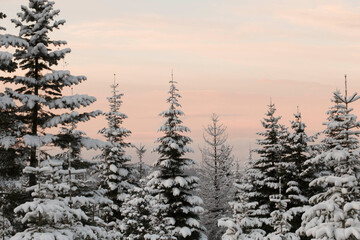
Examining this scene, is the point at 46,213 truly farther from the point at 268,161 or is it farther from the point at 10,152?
the point at 268,161

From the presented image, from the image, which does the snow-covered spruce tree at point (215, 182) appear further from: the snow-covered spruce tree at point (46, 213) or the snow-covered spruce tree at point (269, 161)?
the snow-covered spruce tree at point (46, 213)

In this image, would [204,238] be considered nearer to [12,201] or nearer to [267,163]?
[267,163]

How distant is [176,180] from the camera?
2772cm

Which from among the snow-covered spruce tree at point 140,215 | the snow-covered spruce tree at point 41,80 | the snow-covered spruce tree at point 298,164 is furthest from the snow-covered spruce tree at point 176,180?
the snow-covered spruce tree at point 41,80

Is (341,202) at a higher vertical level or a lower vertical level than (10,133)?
lower

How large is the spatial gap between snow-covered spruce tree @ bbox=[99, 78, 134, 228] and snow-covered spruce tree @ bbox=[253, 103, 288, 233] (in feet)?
34.6

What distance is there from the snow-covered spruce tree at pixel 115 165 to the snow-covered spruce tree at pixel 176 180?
5.12m

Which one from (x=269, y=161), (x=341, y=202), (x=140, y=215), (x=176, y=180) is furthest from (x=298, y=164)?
(x=341, y=202)

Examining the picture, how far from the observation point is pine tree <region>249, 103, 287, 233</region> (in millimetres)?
30391

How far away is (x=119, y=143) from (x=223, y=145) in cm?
1194

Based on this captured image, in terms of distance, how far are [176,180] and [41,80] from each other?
13.6 m

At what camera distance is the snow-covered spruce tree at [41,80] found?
643 inches

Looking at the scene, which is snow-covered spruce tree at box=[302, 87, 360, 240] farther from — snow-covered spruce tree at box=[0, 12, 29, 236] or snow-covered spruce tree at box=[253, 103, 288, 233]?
snow-covered spruce tree at box=[253, 103, 288, 233]

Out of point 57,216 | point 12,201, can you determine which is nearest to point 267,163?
point 12,201
